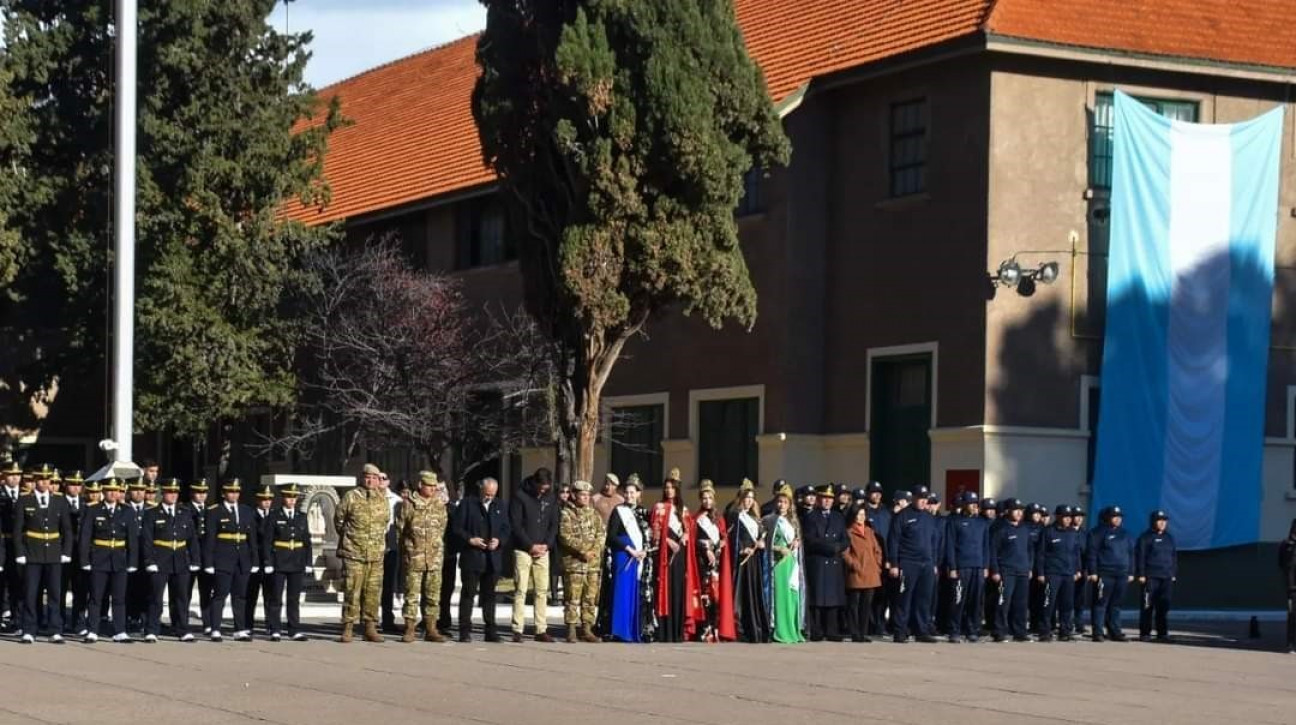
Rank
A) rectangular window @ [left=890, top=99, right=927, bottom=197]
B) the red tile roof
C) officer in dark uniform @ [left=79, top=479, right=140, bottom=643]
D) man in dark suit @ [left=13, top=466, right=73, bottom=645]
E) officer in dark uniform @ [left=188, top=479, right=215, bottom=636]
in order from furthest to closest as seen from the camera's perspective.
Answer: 1. rectangular window @ [left=890, top=99, right=927, bottom=197]
2. the red tile roof
3. officer in dark uniform @ [left=188, top=479, right=215, bottom=636]
4. officer in dark uniform @ [left=79, top=479, right=140, bottom=643]
5. man in dark suit @ [left=13, top=466, right=73, bottom=645]

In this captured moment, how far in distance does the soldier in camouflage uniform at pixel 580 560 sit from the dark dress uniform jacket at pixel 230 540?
3084mm

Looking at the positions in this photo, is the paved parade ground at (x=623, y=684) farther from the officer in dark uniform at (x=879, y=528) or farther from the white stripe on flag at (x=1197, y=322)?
the white stripe on flag at (x=1197, y=322)

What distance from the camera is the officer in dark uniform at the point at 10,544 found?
22.1 metres

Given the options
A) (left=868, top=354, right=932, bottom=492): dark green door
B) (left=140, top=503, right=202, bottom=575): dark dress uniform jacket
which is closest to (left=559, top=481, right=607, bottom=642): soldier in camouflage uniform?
(left=140, top=503, right=202, bottom=575): dark dress uniform jacket

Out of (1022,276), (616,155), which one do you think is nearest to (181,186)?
(616,155)

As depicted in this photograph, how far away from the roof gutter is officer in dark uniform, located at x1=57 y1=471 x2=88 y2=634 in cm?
1348

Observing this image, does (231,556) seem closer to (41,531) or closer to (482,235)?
(41,531)

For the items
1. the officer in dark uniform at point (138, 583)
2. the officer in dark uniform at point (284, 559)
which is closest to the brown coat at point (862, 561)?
the officer in dark uniform at point (284, 559)

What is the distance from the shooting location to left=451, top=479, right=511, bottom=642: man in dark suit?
74.2 ft

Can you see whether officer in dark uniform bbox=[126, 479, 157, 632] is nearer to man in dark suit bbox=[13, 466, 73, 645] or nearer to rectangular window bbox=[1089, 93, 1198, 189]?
man in dark suit bbox=[13, 466, 73, 645]

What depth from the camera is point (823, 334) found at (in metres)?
33.2

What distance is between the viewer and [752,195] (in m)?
34.1

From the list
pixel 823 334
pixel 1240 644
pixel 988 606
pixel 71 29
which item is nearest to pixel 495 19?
pixel 823 334

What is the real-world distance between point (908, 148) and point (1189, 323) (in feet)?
15.1
